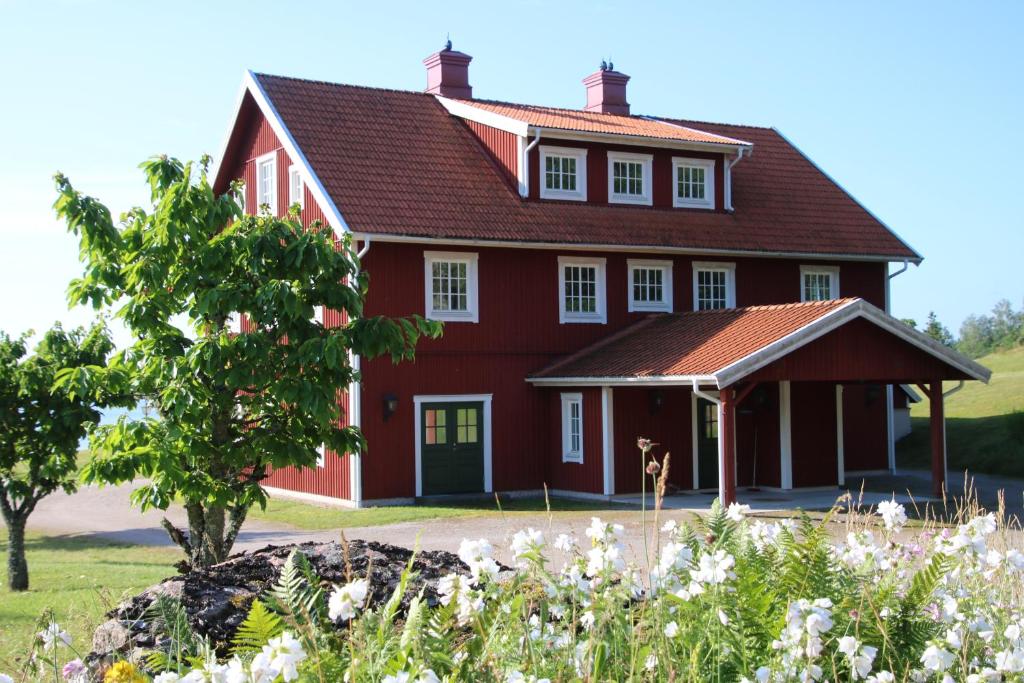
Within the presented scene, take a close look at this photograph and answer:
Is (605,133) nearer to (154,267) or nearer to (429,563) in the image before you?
(154,267)

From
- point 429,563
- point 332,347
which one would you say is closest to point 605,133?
point 332,347

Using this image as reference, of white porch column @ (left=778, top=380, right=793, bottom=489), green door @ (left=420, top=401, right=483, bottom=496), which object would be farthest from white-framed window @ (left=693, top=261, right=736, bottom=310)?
green door @ (left=420, top=401, right=483, bottom=496)

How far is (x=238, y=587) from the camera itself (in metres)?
6.96

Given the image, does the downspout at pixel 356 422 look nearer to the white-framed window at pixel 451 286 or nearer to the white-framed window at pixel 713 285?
the white-framed window at pixel 451 286

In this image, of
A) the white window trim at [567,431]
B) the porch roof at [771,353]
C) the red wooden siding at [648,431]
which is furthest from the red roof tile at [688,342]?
the red wooden siding at [648,431]

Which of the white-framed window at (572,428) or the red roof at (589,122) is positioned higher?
the red roof at (589,122)

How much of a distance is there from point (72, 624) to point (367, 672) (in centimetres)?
602

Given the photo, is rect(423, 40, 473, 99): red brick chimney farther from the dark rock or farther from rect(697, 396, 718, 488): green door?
the dark rock

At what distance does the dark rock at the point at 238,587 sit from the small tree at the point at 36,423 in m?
7.48

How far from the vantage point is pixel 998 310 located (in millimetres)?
84375

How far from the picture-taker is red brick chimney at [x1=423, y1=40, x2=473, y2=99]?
2795cm

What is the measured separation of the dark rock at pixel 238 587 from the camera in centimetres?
627

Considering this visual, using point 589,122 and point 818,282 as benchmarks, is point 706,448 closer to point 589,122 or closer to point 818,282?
point 818,282

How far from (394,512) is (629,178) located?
9451mm
